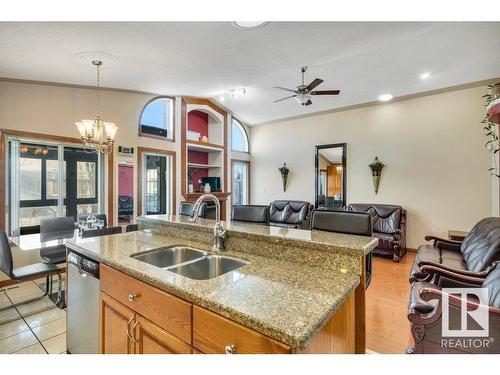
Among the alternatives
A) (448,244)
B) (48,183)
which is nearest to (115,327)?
(48,183)

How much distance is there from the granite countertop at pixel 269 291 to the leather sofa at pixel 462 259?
1.62 metres

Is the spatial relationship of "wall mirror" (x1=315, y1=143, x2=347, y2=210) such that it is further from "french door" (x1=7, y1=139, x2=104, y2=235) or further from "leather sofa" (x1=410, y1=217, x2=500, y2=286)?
"french door" (x1=7, y1=139, x2=104, y2=235)

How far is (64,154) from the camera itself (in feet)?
13.3

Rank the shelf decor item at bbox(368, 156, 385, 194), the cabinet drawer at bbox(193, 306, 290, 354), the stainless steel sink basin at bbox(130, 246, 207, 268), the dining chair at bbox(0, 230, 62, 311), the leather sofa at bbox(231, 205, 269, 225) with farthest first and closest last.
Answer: the shelf decor item at bbox(368, 156, 385, 194) < the leather sofa at bbox(231, 205, 269, 225) < the dining chair at bbox(0, 230, 62, 311) < the stainless steel sink basin at bbox(130, 246, 207, 268) < the cabinet drawer at bbox(193, 306, 290, 354)

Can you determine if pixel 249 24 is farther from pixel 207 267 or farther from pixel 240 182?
pixel 240 182

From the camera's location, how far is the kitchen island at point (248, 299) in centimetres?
88

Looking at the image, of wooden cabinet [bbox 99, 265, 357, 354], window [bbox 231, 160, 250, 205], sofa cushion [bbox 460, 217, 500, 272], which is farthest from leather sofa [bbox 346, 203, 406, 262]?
wooden cabinet [bbox 99, 265, 357, 354]

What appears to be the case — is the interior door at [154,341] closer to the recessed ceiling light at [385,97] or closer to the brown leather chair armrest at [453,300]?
the brown leather chair armrest at [453,300]

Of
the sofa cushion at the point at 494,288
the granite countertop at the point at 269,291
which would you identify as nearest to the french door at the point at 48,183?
the granite countertop at the point at 269,291

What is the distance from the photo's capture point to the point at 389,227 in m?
4.92

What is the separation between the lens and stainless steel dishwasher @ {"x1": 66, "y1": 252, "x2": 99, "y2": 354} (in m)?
1.63

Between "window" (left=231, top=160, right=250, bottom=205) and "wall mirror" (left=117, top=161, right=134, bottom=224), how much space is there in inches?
119

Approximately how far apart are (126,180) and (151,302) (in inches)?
161

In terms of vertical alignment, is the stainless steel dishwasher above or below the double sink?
below
